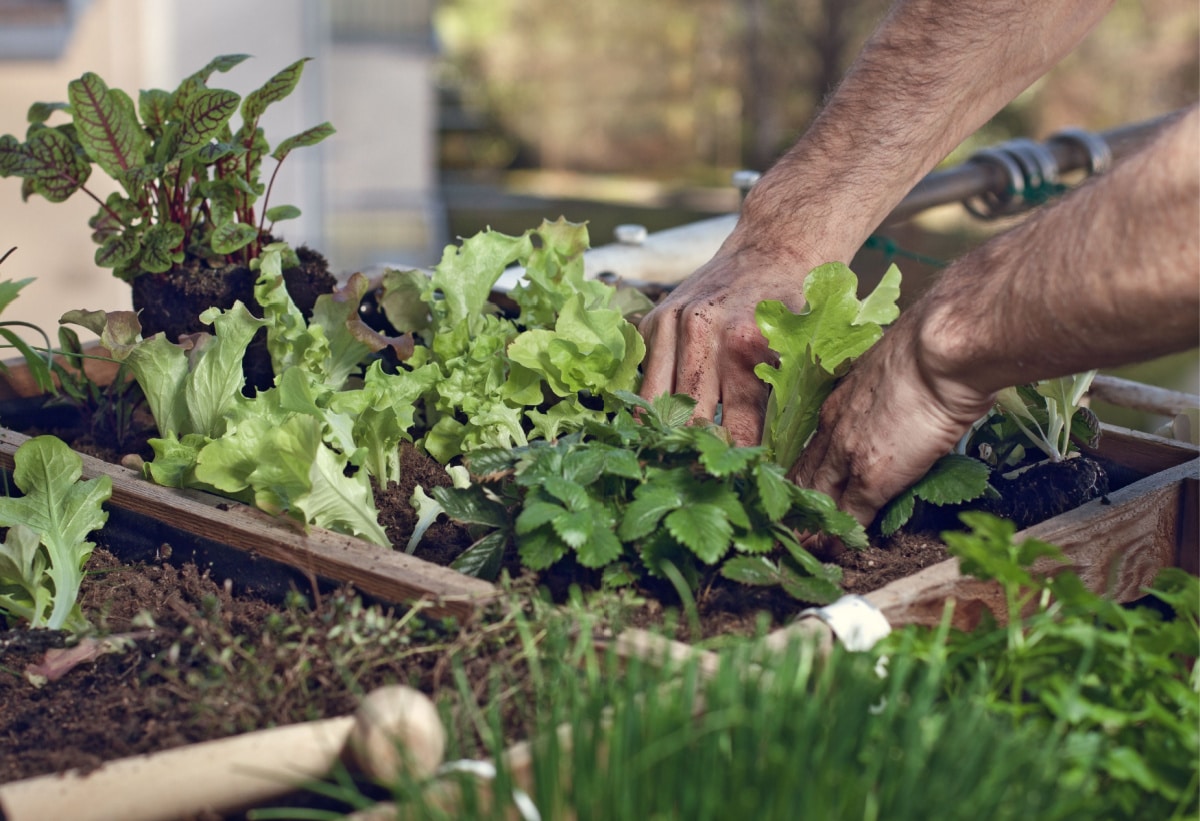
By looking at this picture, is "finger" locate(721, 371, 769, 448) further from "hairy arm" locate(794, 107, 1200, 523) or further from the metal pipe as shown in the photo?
the metal pipe

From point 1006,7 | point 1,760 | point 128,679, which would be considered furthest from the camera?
point 1006,7

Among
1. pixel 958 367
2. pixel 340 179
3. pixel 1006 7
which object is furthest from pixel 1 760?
pixel 340 179

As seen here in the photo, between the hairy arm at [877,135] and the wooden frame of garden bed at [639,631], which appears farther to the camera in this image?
the hairy arm at [877,135]

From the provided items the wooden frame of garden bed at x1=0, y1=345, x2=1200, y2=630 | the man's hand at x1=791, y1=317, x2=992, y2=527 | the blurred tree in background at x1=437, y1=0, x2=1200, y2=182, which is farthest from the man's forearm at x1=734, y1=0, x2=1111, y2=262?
the blurred tree in background at x1=437, y1=0, x2=1200, y2=182

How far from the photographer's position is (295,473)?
1.36 meters

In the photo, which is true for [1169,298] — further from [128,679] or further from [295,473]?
[128,679]

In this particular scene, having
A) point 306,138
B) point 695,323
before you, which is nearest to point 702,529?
point 695,323

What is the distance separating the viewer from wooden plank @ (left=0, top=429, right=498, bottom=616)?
1.24 meters

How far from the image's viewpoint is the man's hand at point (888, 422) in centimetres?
137

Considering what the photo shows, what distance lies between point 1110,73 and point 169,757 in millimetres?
12228

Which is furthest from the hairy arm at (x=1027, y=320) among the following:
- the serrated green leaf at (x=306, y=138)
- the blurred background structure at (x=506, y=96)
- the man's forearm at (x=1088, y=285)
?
the serrated green leaf at (x=306, y=138)

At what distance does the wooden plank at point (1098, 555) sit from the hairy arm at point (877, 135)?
1.54 ft

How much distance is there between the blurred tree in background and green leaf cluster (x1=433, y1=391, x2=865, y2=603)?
1290 centimetres

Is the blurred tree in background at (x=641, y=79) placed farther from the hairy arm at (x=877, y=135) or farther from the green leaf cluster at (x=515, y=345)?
the green leaf cluster at (x=515, y=345)
